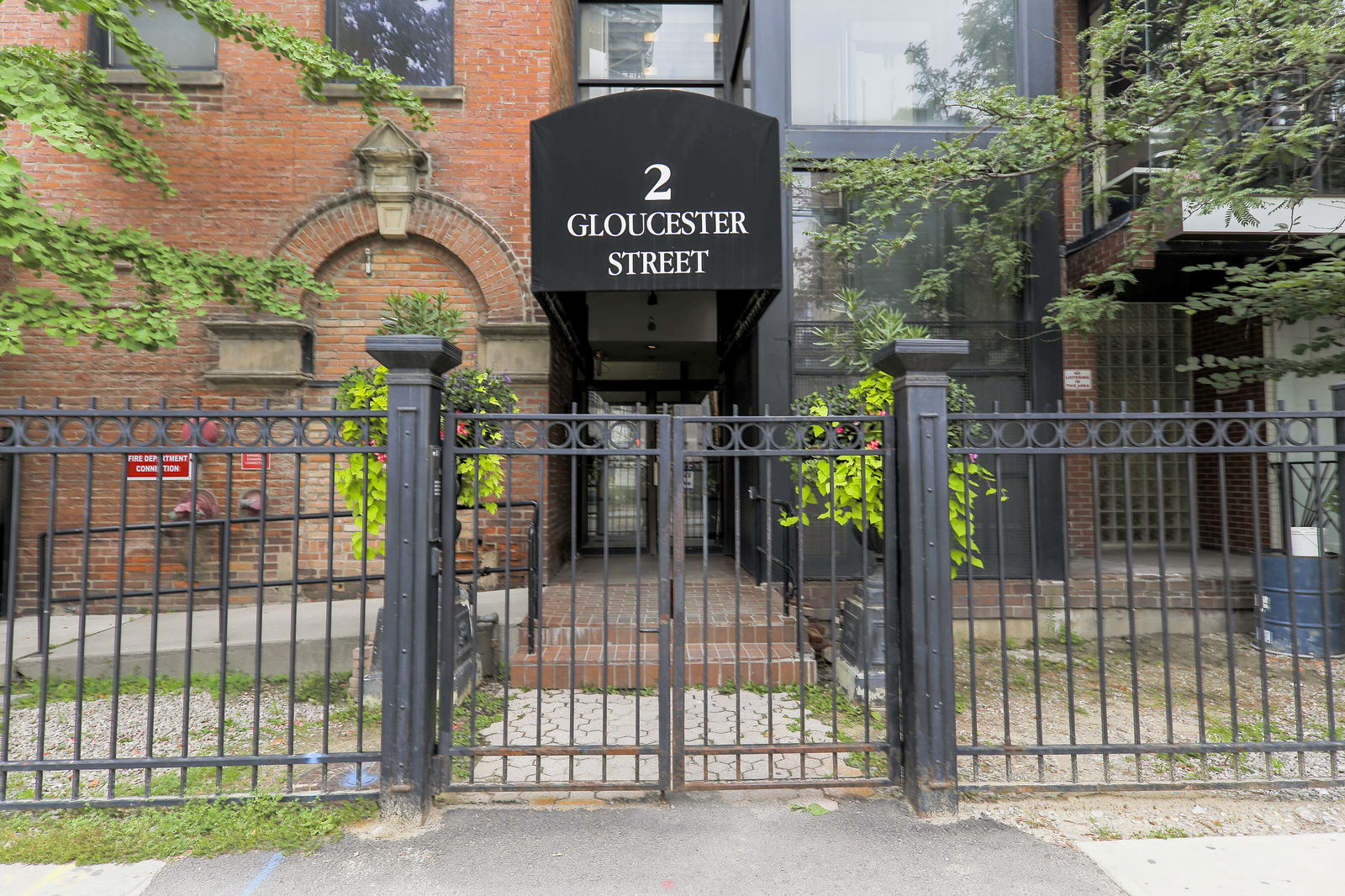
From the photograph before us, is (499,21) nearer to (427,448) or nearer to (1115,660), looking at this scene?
(427,448)

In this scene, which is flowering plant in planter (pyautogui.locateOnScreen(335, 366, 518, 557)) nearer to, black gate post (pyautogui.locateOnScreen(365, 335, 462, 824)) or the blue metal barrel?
black gate post (pyautogui.locateOnScreen(365, 335, 462, 824))

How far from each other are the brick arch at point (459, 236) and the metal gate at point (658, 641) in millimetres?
1380

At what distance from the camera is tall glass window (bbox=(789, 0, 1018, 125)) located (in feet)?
21.9

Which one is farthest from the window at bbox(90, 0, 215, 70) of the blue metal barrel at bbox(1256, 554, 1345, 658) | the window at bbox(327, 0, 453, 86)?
the blue metal barrel at bbox(1256, 554, 1345, 658)

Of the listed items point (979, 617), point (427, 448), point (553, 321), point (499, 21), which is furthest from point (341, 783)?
point (499, 21)

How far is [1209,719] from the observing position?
4469mm

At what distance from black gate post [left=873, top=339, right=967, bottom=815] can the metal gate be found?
0.58 ft

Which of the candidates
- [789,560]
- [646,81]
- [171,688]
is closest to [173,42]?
[646,81]

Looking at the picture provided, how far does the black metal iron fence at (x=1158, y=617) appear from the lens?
3.34 meters

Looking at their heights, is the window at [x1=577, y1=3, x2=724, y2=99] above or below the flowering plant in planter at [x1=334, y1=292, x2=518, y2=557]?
above

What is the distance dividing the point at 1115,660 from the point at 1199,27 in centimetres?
520

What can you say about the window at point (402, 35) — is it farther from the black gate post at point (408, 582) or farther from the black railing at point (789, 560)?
the black railing at point (789, 560)

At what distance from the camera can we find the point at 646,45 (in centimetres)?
888

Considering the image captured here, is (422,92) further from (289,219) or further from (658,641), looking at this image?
(658,641)
